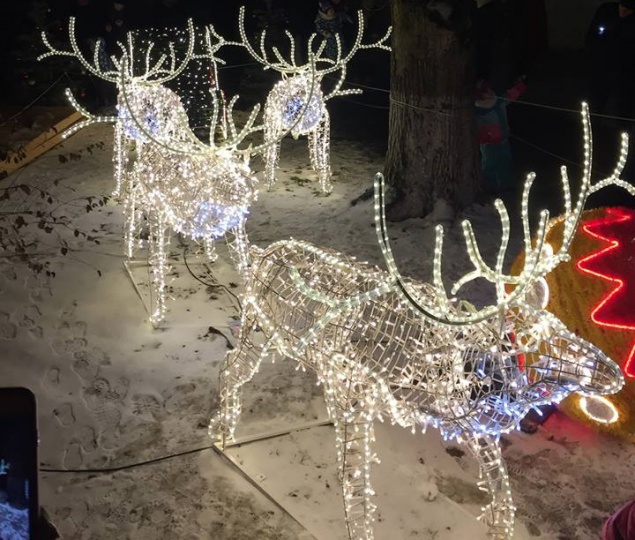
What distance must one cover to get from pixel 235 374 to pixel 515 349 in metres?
1.45

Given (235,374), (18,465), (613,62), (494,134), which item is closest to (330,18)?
(494,134)

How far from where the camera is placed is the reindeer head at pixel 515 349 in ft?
8.21

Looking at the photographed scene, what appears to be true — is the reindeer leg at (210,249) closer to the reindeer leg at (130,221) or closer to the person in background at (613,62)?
the reindeer leg at (130,221)

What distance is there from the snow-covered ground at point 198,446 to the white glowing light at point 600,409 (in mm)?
158

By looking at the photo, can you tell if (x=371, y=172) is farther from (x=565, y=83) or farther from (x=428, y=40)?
(x=565, y=83)

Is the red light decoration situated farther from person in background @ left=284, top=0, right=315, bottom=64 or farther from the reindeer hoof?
person in background @ left=284, top=0, right=315, bottom=64

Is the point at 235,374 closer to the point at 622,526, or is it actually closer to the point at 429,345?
the point at 429,345

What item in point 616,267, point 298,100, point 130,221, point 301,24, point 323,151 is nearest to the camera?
point 616,267

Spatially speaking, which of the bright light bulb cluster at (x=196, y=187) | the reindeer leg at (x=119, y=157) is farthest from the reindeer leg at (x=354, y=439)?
the reindeer leg at (x=119, y=157)

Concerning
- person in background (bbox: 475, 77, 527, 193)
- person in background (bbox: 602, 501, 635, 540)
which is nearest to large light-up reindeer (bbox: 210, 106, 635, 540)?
person in background (bbox: 602, 501, 635, 540)

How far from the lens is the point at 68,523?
3219 millimetres

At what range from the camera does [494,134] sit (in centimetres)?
715

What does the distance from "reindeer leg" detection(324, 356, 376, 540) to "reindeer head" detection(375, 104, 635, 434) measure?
0.35 metres

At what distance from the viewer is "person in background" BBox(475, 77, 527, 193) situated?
701 centimetres
